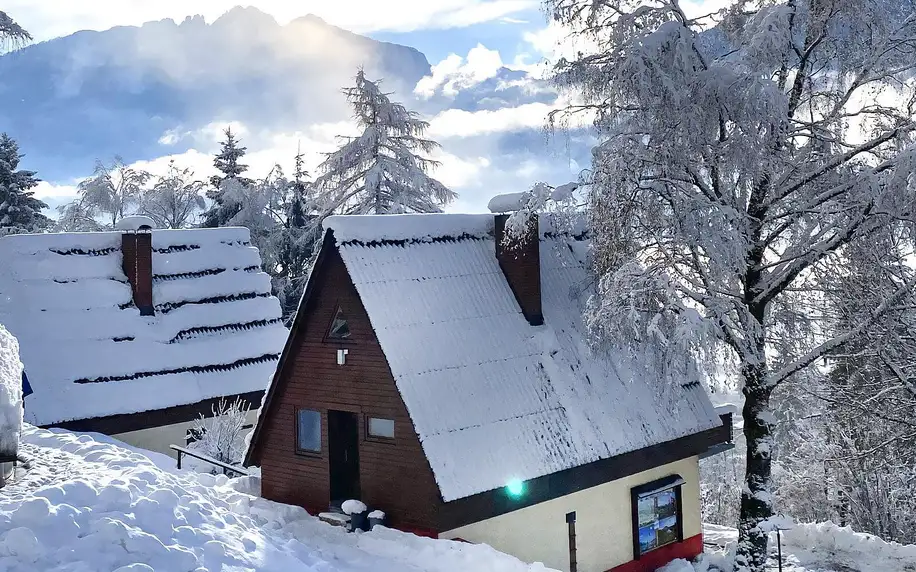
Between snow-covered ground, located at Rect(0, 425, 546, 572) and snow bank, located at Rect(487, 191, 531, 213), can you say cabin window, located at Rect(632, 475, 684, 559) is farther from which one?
snow bank, located at Rect(487, 191, 531, 213)

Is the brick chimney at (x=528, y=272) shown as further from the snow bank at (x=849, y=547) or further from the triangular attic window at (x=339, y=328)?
the snow bank at (x=849, y=547)

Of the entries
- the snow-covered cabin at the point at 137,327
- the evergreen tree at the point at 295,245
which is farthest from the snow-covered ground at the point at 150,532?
the evergreen tree at the point at 295,245

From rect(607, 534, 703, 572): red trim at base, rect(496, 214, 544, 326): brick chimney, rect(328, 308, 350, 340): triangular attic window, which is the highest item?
rect(496, 214, 544, 326): brick chimney

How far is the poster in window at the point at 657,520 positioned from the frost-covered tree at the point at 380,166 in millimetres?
16122

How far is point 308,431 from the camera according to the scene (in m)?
14.4

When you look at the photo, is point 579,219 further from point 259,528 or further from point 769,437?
point 259,528

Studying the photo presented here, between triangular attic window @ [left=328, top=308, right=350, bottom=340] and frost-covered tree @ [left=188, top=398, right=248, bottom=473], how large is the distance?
19.7ft

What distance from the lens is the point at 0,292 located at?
773 inches

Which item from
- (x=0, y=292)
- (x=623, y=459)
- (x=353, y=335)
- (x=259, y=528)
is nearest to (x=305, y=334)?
(x=353, y=335)

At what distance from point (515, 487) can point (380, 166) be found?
1887 cm

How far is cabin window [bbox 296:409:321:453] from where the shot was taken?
46.6ft

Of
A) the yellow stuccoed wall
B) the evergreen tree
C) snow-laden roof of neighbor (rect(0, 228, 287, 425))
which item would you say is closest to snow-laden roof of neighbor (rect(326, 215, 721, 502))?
the yellow stuccoed wall

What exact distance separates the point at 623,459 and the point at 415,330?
430cm

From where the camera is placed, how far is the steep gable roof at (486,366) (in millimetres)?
12328
